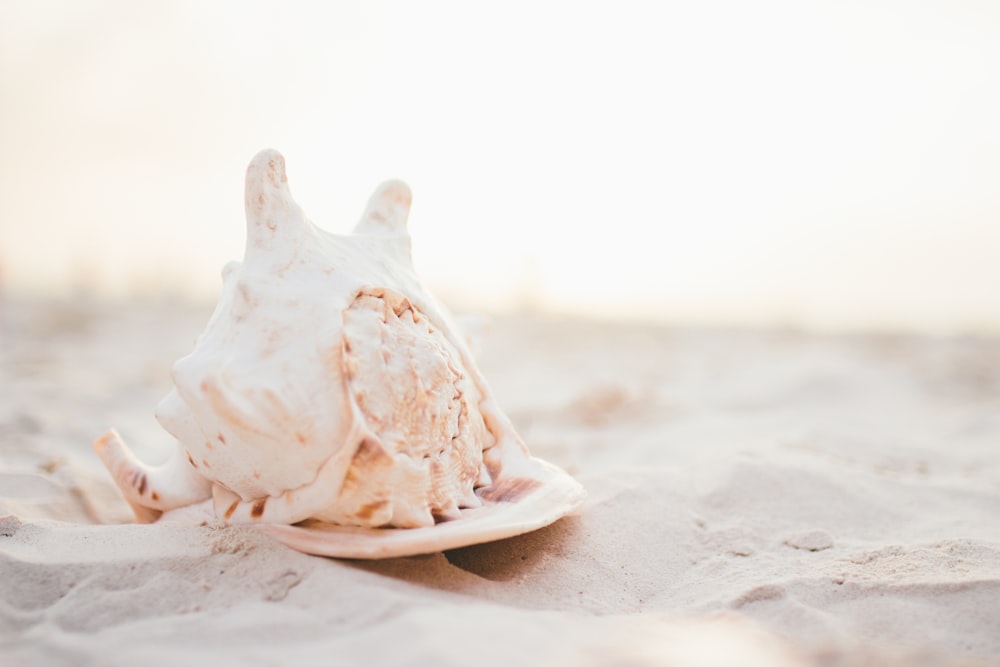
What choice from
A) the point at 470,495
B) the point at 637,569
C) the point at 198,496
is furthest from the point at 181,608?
the point at 637,569

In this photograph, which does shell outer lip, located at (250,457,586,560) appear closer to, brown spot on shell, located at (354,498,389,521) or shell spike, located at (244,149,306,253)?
brown spot on shell, located at (354,498,389,521)

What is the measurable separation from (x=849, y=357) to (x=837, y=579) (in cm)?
572

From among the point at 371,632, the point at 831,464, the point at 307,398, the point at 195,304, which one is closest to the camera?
the point at 371,632

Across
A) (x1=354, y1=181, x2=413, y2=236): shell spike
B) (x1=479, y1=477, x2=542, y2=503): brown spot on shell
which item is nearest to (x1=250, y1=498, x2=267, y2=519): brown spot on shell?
(x1=479, y1=477, x2=542, y2=503): brown spot on shell

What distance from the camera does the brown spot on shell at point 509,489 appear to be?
171 cm

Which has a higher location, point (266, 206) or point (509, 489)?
point (266, 206)

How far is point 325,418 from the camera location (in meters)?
1.40

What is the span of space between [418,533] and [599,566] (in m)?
0.53

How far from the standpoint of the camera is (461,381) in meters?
1.76

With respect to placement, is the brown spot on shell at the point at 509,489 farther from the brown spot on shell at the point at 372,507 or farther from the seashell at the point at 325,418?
the brown spot on shell at the point at 372,507

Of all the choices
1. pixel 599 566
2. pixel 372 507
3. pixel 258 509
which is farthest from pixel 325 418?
pixel 599 566

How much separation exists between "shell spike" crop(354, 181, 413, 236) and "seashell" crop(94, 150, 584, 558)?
0.28 metres

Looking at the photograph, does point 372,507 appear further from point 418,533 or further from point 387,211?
point 387,211

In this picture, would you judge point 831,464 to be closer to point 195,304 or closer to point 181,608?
point 181,608
